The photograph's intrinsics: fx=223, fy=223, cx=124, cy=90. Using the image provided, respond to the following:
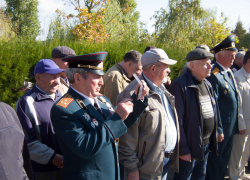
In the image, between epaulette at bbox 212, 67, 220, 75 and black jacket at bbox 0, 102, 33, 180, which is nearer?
black jacket at bbox 0, 102, 33, 180

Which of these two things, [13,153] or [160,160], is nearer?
[13,153]

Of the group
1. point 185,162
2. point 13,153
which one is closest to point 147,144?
point 185,162

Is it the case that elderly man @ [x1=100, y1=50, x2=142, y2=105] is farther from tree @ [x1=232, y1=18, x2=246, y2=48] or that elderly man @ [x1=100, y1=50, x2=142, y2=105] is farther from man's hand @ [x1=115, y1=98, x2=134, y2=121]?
tree @ [x1=232, y1=18, x2=246, y2=48]

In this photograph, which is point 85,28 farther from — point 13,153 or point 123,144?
point 13,153

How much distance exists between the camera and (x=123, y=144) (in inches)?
90.3

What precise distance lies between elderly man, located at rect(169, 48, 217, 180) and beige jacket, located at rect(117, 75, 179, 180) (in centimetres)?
65

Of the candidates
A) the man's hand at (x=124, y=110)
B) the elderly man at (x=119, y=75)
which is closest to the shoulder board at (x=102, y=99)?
the man's hand at (x=124, y=110)

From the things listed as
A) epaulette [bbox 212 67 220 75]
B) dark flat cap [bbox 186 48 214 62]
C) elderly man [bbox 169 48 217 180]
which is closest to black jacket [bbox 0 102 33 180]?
elderly man [bbox 169 48 217 180]

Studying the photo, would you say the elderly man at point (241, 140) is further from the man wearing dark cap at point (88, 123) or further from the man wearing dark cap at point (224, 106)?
the man wearing dark cap at point (88, 123)

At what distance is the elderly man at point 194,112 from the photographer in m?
2.98

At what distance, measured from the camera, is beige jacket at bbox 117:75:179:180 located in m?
2.27

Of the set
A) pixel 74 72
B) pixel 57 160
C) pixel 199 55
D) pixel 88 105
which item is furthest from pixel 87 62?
pixel 199 55

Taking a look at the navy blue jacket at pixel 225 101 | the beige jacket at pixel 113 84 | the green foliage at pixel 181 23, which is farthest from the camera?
the green foliage at pixel 181 23

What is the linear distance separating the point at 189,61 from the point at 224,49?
1247 mm
